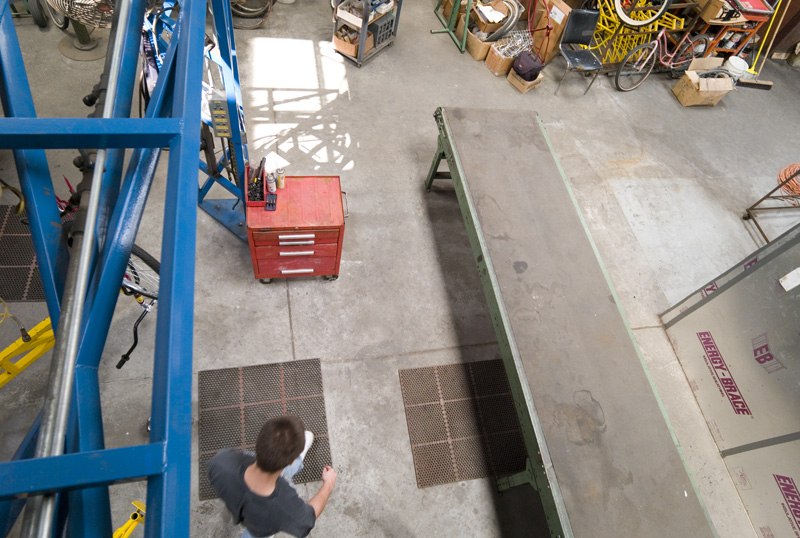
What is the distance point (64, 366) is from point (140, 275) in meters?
2.68

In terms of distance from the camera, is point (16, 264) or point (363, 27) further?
point (363, 27)

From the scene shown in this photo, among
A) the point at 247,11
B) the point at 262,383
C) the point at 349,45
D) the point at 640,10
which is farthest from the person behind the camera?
the point at 640,10

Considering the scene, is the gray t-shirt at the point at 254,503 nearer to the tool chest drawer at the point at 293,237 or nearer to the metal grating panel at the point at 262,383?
the metal grating panel at the point at 262,383

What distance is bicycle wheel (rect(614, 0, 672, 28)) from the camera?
670cm

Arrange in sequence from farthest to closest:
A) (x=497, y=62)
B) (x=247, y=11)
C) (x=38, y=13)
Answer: (x=497, y=62)
(x=247, y=11)
(x=38, y=13)

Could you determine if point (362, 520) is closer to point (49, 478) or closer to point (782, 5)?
point (49, 478)

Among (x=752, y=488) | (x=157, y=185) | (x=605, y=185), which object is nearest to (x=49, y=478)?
A: (x=157, y=185)

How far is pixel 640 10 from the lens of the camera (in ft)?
22.7

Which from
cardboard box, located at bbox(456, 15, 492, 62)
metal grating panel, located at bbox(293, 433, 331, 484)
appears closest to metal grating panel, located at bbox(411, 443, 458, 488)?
metal grating panel, located at bbox(293, 433, 331, 484)

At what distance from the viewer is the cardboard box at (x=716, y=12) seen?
6.90m

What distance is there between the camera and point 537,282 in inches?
156

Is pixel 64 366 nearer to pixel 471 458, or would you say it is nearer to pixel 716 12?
pixel 471 458

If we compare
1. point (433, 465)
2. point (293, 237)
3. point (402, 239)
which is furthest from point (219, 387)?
point (402, 239)

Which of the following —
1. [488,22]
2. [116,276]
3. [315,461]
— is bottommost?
[315,461]
